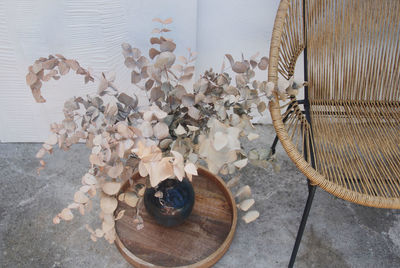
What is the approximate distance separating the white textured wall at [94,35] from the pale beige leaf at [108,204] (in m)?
0.79

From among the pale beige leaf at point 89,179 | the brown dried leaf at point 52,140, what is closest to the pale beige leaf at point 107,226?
the pale beige leaf at point 89,179

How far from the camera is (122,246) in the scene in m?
1.12

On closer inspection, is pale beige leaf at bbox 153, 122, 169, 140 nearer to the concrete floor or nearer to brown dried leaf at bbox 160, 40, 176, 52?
brown dried leaf at bbox 160, 40, 176, 52

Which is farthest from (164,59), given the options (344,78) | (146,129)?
(344,78)

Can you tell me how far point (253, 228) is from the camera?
1346 millimetres

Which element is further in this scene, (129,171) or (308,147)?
(308,147)

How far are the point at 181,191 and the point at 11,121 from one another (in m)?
0.99

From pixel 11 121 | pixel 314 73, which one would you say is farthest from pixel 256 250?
pixel 11 121

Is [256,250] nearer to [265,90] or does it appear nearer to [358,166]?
[358,166]

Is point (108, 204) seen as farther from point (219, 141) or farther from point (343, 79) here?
point (343, 79)

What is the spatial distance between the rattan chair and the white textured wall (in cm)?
31

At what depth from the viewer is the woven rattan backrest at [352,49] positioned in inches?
47.3

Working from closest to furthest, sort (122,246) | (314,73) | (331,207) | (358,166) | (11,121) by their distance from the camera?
(358,166), (122,246), (314,73), (331,207), (11,121)

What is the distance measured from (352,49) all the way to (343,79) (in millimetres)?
121
